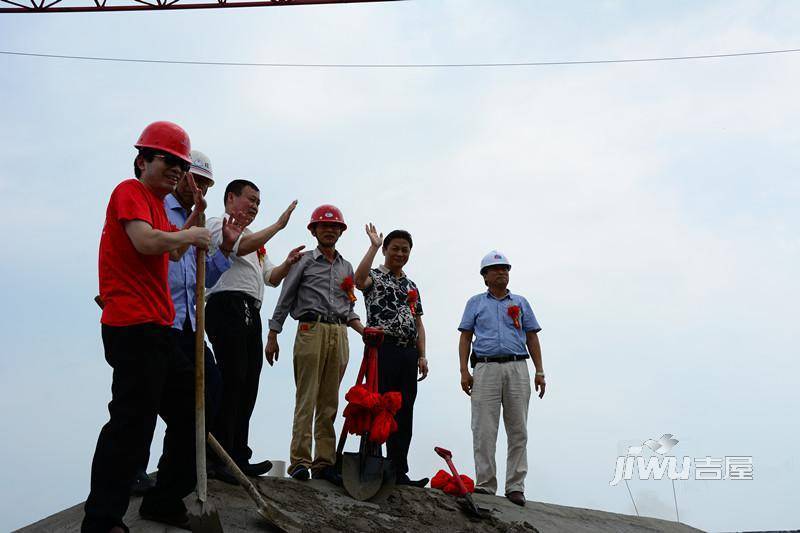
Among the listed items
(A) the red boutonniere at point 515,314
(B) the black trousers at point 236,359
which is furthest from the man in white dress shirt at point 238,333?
(A) the red boutonniere at point 515,314

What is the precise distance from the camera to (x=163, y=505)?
13.0 ft

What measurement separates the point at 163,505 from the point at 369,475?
193 cm

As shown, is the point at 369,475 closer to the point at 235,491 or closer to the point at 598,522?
the point at 235,491

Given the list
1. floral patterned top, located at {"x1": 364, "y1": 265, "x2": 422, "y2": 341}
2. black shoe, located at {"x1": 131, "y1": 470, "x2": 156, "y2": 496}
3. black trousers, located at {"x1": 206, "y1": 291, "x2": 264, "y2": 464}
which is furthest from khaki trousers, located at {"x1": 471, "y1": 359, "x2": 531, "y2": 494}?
black shoe, located at {"x1": 131, "y1": 470, "x2": 156, "y2": 496}

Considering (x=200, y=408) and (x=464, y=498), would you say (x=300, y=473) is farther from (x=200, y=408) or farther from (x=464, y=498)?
(x=200, y=408)

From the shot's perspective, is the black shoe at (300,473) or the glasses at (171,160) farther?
the black shoe at (300,473)

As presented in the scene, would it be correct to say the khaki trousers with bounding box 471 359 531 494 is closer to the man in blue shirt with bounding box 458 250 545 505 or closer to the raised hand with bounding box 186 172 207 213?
the man in blue shirt with bounding box 458 250 545 505

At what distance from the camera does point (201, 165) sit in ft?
15.0

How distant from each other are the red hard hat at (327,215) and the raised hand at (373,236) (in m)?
0.19

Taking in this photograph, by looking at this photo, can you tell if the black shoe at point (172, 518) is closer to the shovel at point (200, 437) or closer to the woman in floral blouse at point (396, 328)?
the shovel at point (200, 437)

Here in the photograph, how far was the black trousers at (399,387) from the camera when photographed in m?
6.16

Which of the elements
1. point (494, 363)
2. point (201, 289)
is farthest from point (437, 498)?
point (201, 289)

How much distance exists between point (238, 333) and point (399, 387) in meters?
1.71

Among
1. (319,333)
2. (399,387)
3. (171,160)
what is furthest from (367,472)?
(171,160)
